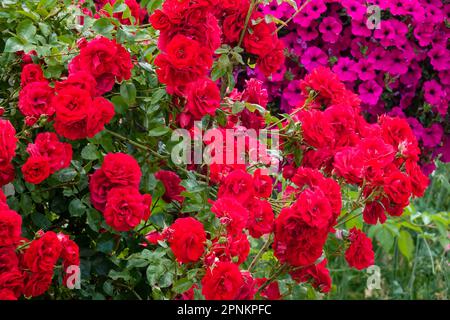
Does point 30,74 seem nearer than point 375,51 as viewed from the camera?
Yes

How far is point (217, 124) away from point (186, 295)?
39cm

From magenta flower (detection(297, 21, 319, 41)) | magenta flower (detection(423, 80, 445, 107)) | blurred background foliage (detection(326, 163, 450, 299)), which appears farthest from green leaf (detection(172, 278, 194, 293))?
blurred background foliage (detection(326, 163, 450, 299))

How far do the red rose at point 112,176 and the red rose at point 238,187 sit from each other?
0.55 ft

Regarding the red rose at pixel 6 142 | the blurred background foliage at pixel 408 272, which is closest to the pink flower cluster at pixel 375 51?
the blurred background foliage at pixel 408 272

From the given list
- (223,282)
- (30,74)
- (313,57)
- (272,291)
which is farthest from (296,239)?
(313,57)

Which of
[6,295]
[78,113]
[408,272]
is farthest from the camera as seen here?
[408,272]

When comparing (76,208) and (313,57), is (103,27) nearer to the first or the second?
(76,208)

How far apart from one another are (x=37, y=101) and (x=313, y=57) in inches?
56.4

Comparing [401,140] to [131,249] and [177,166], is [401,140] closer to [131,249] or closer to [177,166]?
[177,166]

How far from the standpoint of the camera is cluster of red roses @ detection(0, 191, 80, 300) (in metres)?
1.33

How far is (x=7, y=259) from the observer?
1351mm

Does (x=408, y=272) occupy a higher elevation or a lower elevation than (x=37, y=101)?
lower

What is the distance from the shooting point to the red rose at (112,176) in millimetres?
1479

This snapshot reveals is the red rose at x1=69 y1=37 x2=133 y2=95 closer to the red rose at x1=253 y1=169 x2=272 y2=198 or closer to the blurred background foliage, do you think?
the red rose at x1=253 y1=169 x2=272 y2=198
